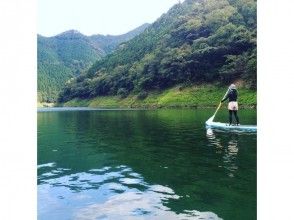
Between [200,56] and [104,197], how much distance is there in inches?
3725

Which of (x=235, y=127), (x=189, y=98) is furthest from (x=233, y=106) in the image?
(x=189, y=98)

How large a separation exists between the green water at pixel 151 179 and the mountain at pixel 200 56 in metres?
62.5

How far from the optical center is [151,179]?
1562 centimetres

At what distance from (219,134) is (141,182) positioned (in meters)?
14.8

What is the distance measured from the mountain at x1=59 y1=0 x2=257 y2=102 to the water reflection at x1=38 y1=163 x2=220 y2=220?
6978cm

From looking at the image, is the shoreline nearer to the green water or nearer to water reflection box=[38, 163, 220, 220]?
the green water

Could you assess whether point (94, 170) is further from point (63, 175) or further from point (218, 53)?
point (218, 53)

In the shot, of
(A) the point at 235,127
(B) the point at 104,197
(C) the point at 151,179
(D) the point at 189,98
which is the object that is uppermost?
(D) the point at 189,98

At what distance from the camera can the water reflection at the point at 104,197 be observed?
11312 mm

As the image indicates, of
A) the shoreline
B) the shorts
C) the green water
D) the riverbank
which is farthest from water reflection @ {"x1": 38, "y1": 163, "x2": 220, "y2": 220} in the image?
the riverbank

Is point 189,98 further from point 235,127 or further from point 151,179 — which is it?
point 151,179

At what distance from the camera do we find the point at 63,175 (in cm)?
1720
